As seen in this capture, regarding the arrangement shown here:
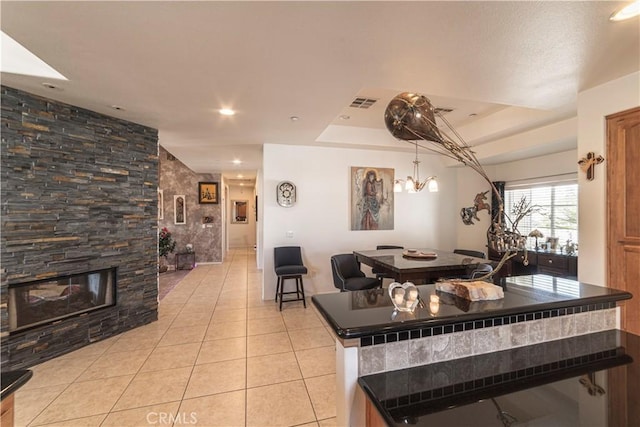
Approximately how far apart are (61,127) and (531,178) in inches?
279

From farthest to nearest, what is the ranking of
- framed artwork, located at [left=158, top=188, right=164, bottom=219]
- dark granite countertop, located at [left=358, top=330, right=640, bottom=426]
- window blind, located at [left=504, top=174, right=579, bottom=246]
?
framed artwork, located at [left=158, top=188, right=164, bottom=219], window blind, located at [left=504, top=174, right=579, bottom=246], dark granite countertop, located at [left=358, top=330, right=640, bottom=426]

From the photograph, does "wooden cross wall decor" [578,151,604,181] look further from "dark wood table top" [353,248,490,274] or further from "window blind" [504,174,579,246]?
"window blind" [504,174,579,246]

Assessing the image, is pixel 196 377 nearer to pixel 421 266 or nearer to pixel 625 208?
pixel 421 266

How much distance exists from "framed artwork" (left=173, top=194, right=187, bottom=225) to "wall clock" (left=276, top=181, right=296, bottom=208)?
167 inches

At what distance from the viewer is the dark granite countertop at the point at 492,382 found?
0.79 metres

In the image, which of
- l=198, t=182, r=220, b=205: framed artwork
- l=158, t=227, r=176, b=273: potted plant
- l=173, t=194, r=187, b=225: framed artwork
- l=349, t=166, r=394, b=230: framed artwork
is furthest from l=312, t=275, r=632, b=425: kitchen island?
l=173, t=194, r=187, b=225: framed artwork

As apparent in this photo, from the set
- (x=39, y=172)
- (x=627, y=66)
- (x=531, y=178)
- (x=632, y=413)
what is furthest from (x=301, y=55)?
(x=531, y=178)

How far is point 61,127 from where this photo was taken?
2.88 metres

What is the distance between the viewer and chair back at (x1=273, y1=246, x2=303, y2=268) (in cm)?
450

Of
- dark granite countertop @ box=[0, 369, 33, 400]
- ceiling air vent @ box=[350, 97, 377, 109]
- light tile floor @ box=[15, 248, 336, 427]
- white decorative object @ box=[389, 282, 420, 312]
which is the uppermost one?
ceiling air vent @ box=[350, 97, 377, 109]

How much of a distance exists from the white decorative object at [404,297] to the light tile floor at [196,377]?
4.56 feet

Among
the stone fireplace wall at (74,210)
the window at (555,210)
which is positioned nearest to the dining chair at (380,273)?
the window at (555,210)

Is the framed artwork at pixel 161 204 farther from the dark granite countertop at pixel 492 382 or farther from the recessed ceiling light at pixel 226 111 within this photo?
the dark granite countertop at pixel 492 382

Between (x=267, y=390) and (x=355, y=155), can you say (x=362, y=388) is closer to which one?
(x=267, y=390)
